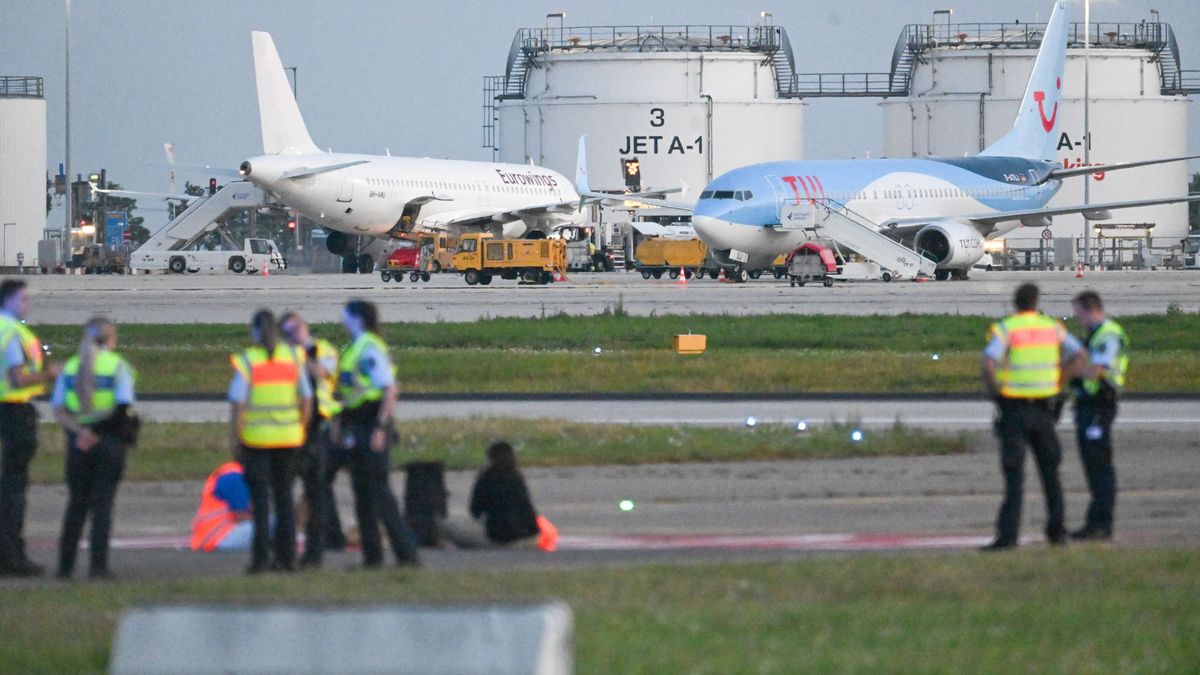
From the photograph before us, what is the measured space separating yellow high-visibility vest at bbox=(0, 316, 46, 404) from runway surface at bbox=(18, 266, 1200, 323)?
2365cm

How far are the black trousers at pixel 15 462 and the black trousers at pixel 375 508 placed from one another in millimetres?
2158

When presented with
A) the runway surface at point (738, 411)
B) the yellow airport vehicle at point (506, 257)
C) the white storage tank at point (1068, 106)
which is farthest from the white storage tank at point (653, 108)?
the runway surface at point (738, 411)

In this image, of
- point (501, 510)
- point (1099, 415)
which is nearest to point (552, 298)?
point (1099, 415)

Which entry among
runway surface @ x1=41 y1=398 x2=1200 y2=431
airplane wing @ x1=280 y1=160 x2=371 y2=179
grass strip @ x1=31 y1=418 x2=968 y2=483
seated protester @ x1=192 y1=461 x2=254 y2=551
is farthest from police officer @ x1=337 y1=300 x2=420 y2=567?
airplane wing @ x1=280 y1=160 x2=371 y2=179

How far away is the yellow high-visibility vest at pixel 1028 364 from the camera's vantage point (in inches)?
467

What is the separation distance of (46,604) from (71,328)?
77.1 feet

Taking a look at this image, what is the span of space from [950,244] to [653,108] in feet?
91.9

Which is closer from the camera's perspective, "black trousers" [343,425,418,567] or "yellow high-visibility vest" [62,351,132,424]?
"yellow high-visibility vest" [62,351,132,424]

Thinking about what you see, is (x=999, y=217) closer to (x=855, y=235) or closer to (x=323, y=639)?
(x=855, y=235)

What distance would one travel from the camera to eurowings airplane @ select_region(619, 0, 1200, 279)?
179 ft

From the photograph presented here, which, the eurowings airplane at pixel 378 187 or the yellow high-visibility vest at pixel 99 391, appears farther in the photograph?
the eurowings airplane at pixel 378 187

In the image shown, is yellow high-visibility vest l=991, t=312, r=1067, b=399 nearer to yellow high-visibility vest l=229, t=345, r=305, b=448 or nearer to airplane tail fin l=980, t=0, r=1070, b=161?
yellow high-visibility vest l=229, t=345, r=305, b=448

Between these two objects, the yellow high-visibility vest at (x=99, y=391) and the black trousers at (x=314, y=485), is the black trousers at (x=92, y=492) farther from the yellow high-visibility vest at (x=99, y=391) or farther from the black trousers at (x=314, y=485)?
the black trousers at (x=314, y=485)

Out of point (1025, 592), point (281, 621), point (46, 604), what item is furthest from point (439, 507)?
point (281, 621)
